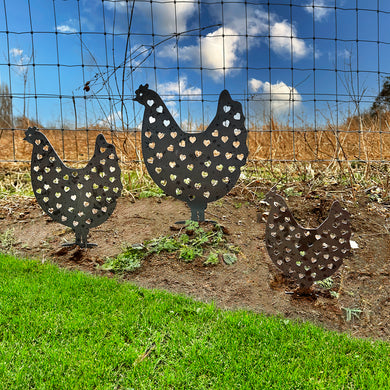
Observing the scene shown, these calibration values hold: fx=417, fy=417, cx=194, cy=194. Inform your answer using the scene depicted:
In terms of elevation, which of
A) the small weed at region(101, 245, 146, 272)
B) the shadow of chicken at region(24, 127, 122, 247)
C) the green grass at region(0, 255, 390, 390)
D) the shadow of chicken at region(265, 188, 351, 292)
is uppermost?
the shadow of chicken at region(24, 127, 122, 247)

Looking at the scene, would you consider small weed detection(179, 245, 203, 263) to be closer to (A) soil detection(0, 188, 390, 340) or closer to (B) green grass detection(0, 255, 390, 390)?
(A) soil detection(0, 188, 390, 340)

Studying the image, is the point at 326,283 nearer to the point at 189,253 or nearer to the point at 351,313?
the point at 351,313

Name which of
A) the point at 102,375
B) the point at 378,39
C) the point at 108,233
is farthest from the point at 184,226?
the point at 378,39

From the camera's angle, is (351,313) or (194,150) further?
(194,150)

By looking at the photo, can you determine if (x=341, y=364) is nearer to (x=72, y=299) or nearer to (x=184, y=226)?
(x=72, y=299)

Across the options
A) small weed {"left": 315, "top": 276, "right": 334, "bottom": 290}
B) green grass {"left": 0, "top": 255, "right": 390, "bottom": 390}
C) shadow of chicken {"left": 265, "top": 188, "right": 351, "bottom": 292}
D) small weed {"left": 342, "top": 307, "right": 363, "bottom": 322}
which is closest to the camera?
green grass {"left": 0, "top": 255, "right": 390, "bottom": 390}

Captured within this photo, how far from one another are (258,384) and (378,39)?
5880 mm

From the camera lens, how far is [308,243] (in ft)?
10.00

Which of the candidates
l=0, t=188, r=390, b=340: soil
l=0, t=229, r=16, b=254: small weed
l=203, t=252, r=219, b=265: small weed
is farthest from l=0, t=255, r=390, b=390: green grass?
l=0, t=229, r=16, b=254: small weed

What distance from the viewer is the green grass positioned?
219 centimetres

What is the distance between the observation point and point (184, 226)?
415 centimetres

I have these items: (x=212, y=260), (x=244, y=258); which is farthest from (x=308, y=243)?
(x=212, y=260)

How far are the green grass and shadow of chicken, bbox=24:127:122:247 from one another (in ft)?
3.06

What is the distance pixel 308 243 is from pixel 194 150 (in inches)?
55.0
